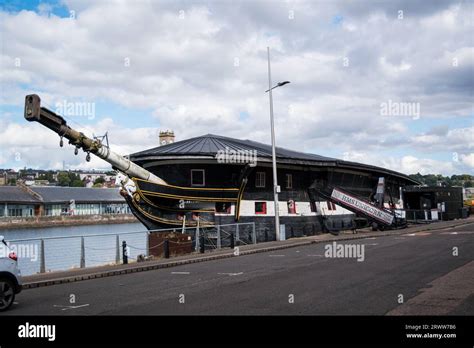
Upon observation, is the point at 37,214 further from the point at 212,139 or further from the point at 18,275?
the point at 18,275

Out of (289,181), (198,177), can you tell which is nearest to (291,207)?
(289,181)

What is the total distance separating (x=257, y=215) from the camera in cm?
3481

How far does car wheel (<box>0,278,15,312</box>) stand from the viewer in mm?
10570

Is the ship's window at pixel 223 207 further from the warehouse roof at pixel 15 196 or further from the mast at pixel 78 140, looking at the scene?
the warehouse roof at pixel 15 196

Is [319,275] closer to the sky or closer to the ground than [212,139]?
closer to the ground

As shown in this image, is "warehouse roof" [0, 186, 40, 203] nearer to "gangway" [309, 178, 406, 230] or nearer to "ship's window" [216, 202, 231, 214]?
"ship's window" [216, 202, 231, 214]

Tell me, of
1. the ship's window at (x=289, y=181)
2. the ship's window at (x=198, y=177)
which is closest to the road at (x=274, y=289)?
the ship's window at (x=198, y=177)

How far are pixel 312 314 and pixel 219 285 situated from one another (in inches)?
186

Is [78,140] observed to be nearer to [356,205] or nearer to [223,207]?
[223,207]

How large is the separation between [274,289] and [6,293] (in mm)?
6111

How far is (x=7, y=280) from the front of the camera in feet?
35.1

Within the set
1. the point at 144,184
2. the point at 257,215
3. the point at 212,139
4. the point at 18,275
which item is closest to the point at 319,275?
the point at 18,275

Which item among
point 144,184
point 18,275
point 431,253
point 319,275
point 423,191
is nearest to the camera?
point 18,275

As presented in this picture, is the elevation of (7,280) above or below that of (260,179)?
below
